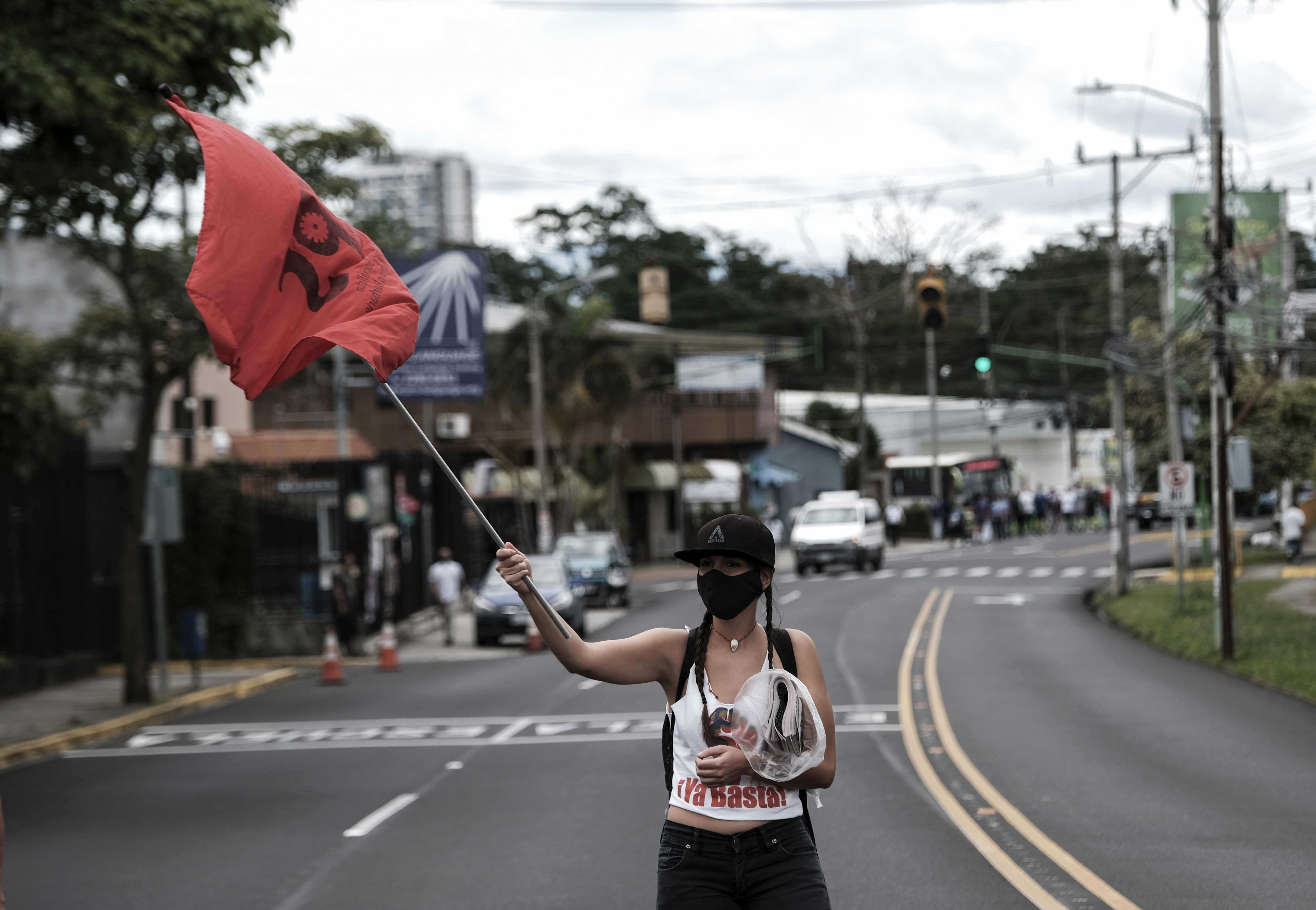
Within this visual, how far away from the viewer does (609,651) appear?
434cm

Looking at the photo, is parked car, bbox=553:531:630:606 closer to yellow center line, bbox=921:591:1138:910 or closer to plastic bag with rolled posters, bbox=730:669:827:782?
yellow center line, bbox=921:591:1138:910

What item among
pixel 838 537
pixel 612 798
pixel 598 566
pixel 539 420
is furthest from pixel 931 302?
pixel 838 537

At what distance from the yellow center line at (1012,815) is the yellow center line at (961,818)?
0.21 m

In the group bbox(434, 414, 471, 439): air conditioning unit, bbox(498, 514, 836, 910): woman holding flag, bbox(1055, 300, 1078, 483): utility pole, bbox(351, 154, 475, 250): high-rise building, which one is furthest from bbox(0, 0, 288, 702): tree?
bbox(1055, 300, 1078, 483): utility pole

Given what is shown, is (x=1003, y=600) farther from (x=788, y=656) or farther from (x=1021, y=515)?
(x=788, y=656)

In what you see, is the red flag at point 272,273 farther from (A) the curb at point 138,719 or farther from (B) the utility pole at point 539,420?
(B) the utility pole at point 539,420

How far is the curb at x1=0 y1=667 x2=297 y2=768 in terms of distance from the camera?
15.2 metres

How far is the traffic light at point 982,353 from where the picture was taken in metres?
25.9

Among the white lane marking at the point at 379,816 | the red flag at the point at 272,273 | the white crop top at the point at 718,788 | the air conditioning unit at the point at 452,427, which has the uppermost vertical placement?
the air conditioning unit at the point at 452,427

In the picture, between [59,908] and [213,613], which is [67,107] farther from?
[213,613]

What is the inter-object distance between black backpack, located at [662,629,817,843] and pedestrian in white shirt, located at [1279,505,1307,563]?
33.0m

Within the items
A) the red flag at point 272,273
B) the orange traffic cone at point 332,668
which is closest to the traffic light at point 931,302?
the orange traffic cone at point 332,668

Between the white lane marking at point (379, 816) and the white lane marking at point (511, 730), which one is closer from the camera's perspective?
the white lane marking at point (379, 816)

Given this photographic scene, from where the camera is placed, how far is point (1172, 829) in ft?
30.3
